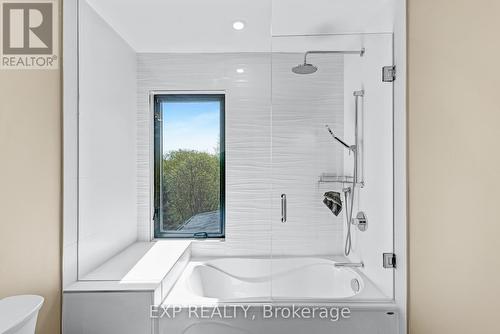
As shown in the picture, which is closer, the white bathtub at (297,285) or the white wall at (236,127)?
the white bathtub at (297,285)

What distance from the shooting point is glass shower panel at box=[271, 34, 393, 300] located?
1879mm

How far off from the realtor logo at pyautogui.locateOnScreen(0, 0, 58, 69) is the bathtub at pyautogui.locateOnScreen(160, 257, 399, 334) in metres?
1.47

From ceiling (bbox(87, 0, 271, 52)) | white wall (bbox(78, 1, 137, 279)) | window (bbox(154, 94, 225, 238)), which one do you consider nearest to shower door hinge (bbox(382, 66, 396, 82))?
ceiling (bbox(87, 0, 271, 52))

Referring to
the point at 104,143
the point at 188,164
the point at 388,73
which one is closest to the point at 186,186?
the point at 188,164

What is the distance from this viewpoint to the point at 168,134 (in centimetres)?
297

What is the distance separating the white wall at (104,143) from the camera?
1.94m

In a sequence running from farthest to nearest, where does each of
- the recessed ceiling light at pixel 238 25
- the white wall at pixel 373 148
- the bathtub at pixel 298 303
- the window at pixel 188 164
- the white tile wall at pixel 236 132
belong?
the window at pixel 188 164, the white tile wall at pixel 236 132, the recessed ceiling light at pixel 238 25, the white wall at pixel 373 148, the bathtub at pixel 298 303

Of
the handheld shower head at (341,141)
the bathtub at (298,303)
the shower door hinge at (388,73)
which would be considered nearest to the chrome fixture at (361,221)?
the bathtub at (298,303)

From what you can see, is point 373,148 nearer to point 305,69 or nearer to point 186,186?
point 305,69

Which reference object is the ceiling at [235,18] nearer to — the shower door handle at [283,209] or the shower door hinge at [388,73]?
the shower door hinge at [388,73]

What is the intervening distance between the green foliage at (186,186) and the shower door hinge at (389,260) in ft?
5.24

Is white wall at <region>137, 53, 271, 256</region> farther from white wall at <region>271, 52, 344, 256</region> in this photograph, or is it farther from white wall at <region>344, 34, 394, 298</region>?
white wall at <region>344, 34, 394, 298</region>

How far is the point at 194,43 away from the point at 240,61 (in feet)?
1.45

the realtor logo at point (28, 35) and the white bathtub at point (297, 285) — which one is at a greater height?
the realtor logo at point (28, 35)
